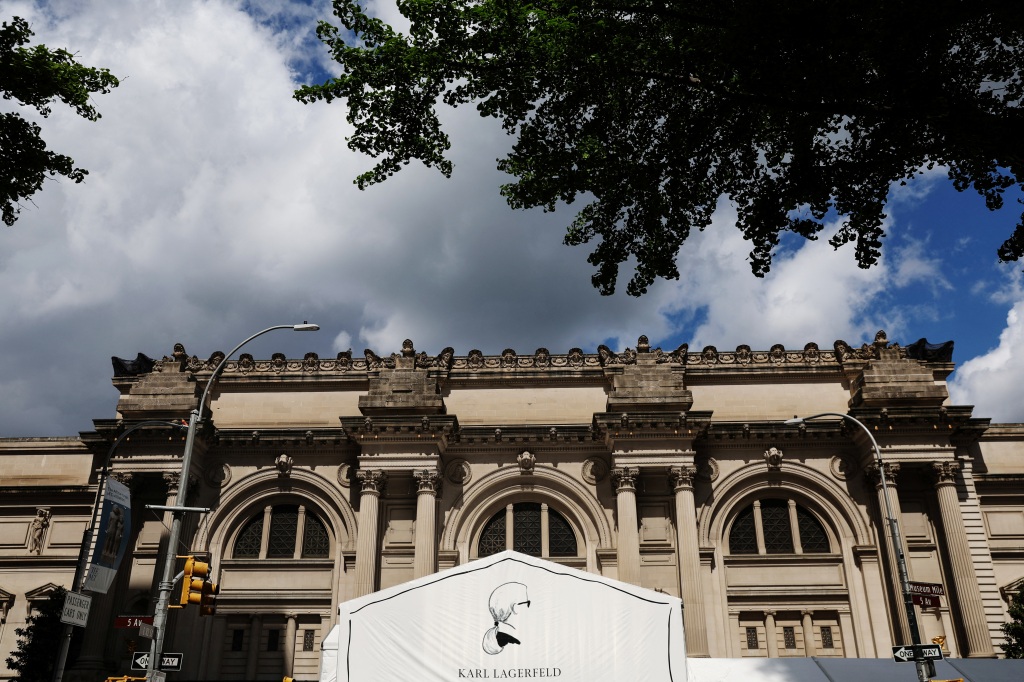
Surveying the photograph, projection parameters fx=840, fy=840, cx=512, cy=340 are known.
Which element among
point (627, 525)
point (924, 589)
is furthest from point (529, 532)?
point (924, 589)

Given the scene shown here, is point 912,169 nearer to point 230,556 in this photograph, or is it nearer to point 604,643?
point 604,643

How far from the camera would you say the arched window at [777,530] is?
34469 millimetres

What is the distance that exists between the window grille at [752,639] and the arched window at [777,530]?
121 inches

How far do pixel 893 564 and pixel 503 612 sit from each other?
22438 millimetres

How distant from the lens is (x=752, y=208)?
17.5 m

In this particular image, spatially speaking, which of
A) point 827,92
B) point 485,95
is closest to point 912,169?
point 827,92

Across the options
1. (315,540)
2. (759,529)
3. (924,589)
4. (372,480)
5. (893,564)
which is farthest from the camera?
(315,540)

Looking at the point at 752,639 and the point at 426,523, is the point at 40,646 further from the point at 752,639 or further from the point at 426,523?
the point at 752,639

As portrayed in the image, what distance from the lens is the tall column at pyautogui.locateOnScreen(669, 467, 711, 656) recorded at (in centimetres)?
3091

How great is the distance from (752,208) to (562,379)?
21405 millimetres

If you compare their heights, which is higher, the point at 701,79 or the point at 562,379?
the point at 562,379

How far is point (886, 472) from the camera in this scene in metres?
33.3

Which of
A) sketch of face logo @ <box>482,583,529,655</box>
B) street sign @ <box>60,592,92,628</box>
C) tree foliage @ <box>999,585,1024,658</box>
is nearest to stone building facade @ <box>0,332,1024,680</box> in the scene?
tree foliage @ <box>999,585,1024,658</box>

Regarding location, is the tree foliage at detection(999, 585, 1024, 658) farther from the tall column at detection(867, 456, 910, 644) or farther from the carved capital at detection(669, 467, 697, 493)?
the carved capital at detection(669, 467, 697, 493)
